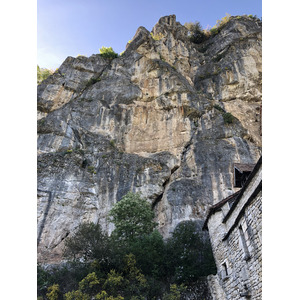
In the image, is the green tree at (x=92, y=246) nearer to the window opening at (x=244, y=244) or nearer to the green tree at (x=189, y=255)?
the green tree at (x=189, y=255)

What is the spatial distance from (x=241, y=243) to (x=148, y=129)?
24884mm

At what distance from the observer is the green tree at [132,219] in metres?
20.4

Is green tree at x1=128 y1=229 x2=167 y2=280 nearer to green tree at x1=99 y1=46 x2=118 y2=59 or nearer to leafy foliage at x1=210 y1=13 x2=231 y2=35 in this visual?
green tree at x1=99 y1=46 x2=118 y2=59

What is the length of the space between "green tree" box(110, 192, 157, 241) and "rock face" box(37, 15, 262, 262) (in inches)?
105

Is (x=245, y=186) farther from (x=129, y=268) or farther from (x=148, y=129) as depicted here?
(x=148, y=129)

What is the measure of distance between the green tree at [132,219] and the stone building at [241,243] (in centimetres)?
733

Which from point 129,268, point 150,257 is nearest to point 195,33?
point 150,257

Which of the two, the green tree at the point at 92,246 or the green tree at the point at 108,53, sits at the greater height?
the green tree at the point at 108,53

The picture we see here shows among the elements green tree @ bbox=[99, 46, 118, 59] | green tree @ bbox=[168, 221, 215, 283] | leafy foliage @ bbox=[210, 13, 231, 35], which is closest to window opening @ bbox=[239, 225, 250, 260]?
green tree @ bbox=[168, 221, 215, 283]

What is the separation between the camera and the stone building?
9.05m

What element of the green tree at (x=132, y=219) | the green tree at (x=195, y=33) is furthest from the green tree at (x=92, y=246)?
→ the green tree at (x=195, y=33)
